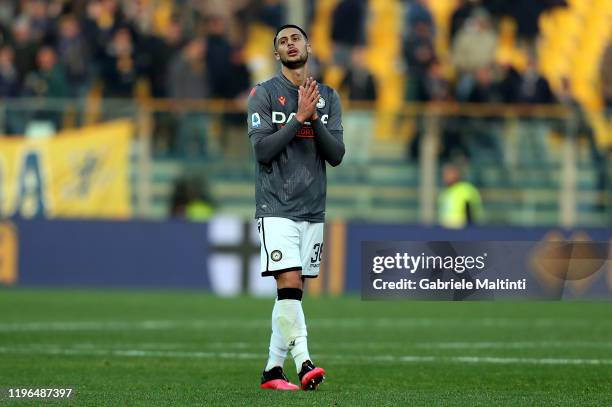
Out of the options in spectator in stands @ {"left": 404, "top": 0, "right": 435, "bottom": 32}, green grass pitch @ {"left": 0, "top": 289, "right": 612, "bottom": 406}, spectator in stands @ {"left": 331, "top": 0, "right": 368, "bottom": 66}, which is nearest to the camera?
green grass pitch @ {"left": 0, "top": 289, "right": 612, "bottom": 406}

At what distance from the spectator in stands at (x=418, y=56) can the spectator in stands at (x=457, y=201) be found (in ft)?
5.66

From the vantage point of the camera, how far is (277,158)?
9.03m

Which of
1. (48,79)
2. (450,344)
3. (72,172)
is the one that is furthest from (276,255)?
(48,79)

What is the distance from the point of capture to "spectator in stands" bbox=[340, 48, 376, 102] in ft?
76.0

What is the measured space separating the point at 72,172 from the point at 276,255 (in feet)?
43.2

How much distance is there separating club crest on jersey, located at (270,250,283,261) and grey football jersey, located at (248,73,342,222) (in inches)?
8.8

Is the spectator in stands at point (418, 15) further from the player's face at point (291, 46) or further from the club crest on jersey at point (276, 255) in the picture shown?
the club crest on jersey at point (276, 255)

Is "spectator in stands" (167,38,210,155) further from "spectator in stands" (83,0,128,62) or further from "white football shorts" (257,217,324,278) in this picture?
"white football shorts" (257,217,324,278)

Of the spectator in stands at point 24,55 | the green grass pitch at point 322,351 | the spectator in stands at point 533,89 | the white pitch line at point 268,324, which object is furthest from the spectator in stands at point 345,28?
the white pitch line at point 268,324

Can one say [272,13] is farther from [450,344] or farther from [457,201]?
[450,344]

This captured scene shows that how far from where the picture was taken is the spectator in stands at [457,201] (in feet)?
70.3

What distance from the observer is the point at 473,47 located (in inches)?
936

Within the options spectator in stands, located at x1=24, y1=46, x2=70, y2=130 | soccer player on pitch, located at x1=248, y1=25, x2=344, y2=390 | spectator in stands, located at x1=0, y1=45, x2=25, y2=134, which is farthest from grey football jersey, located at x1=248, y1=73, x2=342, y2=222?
spectator in stands, located at x1=0, y1=45, x2=25, y2=134

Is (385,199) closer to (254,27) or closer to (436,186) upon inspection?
(436,186)
